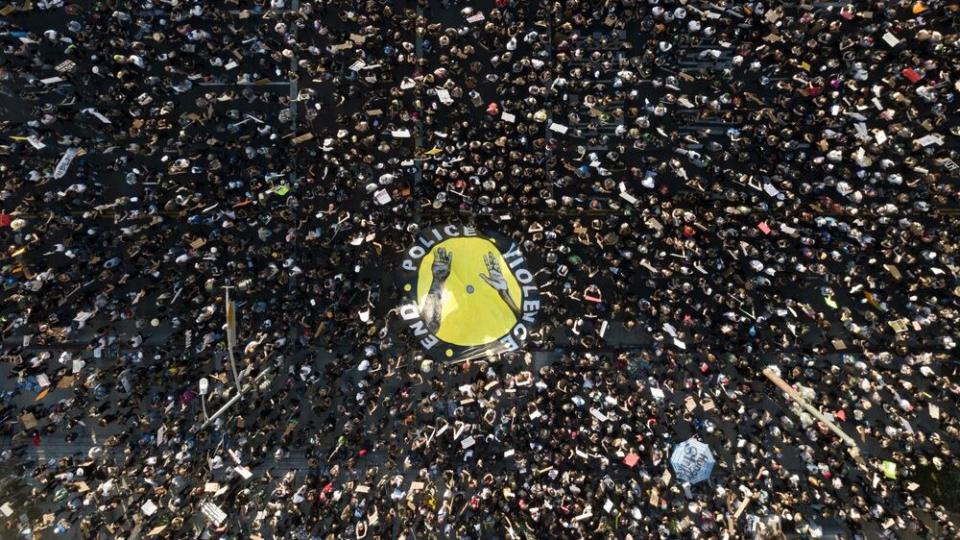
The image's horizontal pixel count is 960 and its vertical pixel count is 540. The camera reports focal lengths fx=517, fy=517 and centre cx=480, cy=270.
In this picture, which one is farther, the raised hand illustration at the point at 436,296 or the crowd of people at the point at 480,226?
the raised hand illustration at the point at 436,296

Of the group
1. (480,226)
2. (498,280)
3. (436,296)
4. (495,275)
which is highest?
(480,226)

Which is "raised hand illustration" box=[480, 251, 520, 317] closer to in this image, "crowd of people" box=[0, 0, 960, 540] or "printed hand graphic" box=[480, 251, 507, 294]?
"printed hand graphic" box=[480, 251, 507, 294]

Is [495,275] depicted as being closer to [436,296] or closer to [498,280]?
[498,280]

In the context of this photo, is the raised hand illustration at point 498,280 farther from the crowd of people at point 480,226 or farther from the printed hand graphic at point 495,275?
the crowd of people at point 480,226

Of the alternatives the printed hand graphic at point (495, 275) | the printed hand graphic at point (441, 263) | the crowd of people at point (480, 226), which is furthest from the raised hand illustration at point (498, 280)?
the printed hand graphic at point (441, 263)

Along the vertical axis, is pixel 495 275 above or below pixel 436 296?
above

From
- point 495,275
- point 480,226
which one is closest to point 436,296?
point 495,275

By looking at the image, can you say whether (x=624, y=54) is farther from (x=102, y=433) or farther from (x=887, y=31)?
(x=102, y=433)

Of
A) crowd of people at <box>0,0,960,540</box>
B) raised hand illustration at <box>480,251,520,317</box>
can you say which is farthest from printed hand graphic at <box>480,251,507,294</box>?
crowd of people at <box>0,0,960,540</box>
